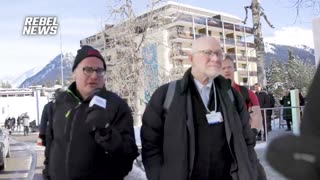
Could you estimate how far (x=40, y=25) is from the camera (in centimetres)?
4372

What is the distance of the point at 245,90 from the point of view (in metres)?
4.13

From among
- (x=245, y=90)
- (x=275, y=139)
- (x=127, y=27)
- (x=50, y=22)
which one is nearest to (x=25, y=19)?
(x=50, y=22)

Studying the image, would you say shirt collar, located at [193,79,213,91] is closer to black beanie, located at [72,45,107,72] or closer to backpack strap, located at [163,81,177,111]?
backpack strap, located at [163,81,177,111]

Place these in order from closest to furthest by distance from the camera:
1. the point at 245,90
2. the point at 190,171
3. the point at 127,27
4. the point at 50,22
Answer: the point at 190,171, the point at 245,90, the point at 127,27, the point at 50,22

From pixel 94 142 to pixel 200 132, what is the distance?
2.32ft

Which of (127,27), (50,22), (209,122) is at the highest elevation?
(50,22)

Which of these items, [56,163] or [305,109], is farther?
[56,163]

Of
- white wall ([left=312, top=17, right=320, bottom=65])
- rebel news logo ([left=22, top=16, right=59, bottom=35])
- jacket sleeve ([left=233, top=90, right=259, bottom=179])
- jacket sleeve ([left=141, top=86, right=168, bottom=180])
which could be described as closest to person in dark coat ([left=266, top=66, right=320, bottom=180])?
jacket sleeve ([left=141, top=86, right=168, bottom=180])

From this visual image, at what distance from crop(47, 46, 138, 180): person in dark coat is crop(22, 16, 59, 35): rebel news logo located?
40.1 metres

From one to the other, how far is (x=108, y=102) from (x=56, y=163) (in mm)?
561

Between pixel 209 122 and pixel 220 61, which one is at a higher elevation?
pixel 220 61

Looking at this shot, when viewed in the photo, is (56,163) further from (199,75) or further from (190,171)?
(199,75)

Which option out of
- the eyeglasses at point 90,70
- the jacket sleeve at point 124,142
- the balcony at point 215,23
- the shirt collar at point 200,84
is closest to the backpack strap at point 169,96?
the shirt collar at point 200,84

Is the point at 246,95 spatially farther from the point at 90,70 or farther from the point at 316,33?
the point at 316,33
